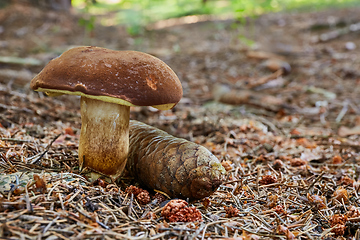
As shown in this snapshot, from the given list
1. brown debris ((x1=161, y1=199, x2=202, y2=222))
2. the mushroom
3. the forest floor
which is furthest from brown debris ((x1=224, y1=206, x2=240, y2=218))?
the mushroom

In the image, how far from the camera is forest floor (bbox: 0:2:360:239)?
5.13 ft

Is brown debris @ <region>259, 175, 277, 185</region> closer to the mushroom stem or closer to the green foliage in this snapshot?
the mushroom stem

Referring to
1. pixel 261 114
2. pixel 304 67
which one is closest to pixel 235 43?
pixel 304 67

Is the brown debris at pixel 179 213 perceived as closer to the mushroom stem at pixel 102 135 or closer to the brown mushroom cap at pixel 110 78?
the mushroom stem at pixel 102 135

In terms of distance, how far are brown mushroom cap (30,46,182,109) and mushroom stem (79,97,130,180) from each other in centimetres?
24

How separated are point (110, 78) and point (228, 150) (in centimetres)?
182

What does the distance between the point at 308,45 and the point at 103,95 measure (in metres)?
10.0

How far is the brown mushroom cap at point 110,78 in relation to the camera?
1654mm

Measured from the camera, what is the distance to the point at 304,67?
7723 millimetres

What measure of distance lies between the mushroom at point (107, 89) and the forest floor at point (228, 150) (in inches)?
8.8

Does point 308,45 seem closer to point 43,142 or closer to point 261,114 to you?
point 261,114

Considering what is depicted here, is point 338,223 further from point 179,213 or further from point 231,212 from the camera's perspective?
point 179,213

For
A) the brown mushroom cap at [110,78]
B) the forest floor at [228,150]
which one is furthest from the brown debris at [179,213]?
the brown mushroom cap at [110,78]

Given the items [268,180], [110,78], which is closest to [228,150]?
[268,180]
